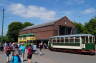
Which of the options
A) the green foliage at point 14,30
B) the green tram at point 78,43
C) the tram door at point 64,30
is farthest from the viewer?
the green foliage at point 14,30

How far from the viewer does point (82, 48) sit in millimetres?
26078

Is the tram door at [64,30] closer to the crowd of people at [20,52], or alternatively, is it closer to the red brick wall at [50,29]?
the red brick wall at [50,29]

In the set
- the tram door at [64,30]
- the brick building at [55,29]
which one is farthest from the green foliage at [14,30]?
the tram door at [64,30]

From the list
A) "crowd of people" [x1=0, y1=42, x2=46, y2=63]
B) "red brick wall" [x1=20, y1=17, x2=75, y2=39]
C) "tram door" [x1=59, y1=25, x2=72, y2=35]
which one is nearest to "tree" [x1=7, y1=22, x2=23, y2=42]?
"red brick wall" [x1=20, y1=17, x2=75, y2=39]

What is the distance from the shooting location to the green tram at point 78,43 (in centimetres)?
2559

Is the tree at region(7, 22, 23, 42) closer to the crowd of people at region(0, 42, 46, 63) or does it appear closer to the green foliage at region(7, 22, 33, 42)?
the green foliage at region(7, 22, 33, 42)

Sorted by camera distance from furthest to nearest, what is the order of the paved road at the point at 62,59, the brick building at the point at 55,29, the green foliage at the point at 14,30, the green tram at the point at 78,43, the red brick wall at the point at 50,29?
the green foliage at the point at 14,30 < the brick building at the point at 55,29 < the red brick wall at the point at 50,29 < the green tram at the point at 78,43 < the paved road at the point at 62,59

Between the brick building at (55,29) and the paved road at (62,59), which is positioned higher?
the brick building at (55,29)

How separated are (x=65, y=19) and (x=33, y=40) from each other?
14373 mm

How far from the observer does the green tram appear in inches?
1008

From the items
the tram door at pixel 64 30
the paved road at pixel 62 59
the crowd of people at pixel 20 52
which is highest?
the tram door at pixel 64 30

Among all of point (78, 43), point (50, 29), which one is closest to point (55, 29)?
point (50, 29)

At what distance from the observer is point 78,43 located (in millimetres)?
26844

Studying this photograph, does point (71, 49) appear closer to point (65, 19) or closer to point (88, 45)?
point (88, 45)
